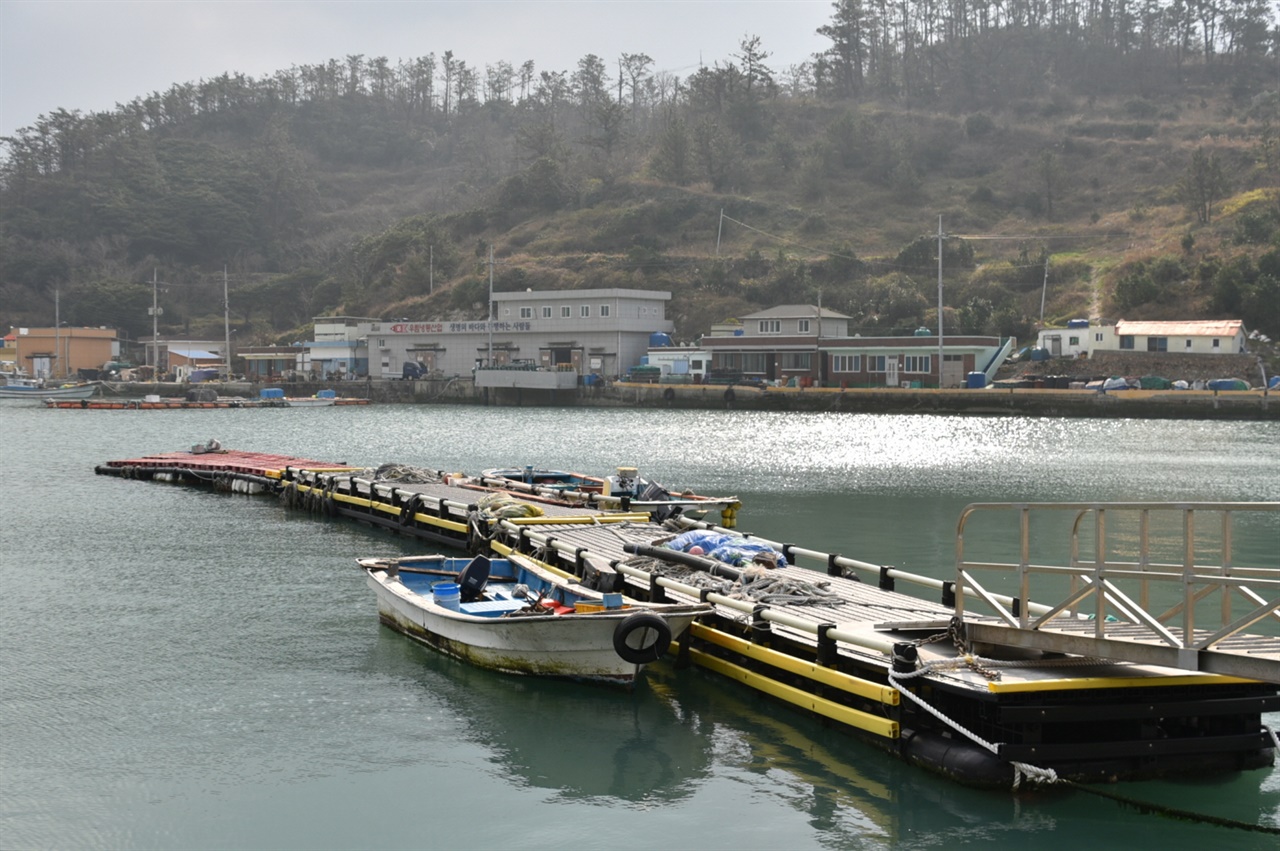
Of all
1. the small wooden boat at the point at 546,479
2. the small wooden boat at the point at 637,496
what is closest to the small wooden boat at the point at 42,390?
the small wooden boat at the point at 546,479

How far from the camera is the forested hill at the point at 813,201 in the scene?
10612cm

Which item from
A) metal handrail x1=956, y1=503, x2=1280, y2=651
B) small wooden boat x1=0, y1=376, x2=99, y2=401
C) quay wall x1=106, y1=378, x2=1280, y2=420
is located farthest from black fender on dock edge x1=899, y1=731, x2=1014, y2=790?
small wooden boat x1=0, y1=376, x2=99, y2=401

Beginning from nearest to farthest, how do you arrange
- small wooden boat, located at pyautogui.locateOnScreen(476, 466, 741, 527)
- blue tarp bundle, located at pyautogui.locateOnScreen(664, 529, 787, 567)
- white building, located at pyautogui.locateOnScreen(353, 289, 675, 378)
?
blue tarp bundle, located at pyautogui.locateOnScreen(664, 529, 787, 567)
small wooden boat, located at pyautogui.locateOnScreen(476, 466, 741, 527)
white building, located at pyautogui.locateOnScreen(353, 289, 675, 378)

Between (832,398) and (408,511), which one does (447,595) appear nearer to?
(408,511)

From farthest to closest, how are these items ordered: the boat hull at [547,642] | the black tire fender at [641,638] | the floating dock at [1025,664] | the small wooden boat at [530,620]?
1. the boat hull at [547,642]
2. the small wooden boat at [530,620]
3. the black tire fender at [641,638]
4. the floating dock at [1025,664]

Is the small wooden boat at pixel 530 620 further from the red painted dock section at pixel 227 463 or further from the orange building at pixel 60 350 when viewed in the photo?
the orange building at pixel 60 350

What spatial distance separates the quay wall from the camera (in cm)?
7231

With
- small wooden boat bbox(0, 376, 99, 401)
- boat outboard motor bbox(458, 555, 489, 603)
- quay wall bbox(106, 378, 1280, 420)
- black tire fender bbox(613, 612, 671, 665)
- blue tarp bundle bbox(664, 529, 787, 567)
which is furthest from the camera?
small wooden boat bbox(0, 376, 99, 401)

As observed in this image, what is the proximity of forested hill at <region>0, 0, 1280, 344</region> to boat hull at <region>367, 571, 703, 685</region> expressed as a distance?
272ft

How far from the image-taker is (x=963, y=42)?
167m

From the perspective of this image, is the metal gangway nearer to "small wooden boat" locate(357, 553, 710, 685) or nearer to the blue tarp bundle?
"small wooden boat" locate(357, 553, 710, 685)

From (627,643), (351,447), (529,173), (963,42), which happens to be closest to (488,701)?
(627,643)

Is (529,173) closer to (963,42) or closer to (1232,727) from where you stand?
(963,42)

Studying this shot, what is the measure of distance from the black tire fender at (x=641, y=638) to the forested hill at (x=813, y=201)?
83.0 meters
